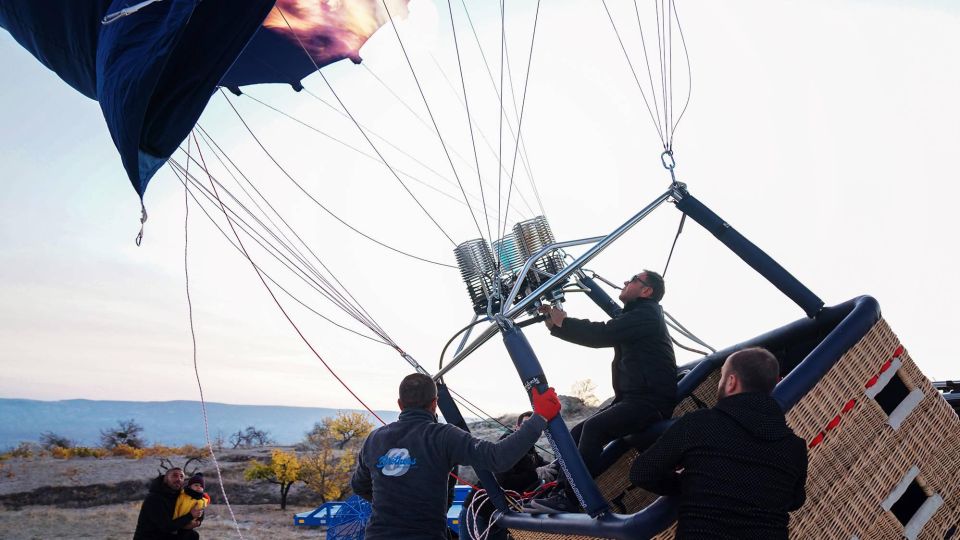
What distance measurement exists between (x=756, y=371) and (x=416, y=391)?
5.20ft

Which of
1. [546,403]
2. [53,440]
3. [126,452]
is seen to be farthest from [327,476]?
[53,440]

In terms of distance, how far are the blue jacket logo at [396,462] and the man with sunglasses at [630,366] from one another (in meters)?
0.68

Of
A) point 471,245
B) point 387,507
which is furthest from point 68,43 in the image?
point 387,507

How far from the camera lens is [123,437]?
27.9m

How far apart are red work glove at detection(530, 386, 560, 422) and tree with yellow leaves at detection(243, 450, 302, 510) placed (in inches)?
579

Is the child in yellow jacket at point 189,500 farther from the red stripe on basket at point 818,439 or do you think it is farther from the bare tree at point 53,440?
the bare tree at point 53,440

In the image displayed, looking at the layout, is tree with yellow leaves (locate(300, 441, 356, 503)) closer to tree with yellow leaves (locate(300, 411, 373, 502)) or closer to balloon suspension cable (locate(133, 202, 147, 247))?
tree with yellow leaves (locate(300, 411, 373, 502))

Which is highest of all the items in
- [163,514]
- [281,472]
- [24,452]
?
[24,452]

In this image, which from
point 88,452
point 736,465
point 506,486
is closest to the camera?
point 736,465

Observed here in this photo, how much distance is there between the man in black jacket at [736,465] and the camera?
2180 millimetres

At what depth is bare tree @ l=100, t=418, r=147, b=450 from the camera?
2753 centimetres

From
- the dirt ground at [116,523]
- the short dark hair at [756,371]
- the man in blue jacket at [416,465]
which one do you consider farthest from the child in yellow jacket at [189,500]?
the dirt ground at [116,523]

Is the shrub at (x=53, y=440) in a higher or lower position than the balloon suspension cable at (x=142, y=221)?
lower

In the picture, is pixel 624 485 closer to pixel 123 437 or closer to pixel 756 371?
pixel 756 371
